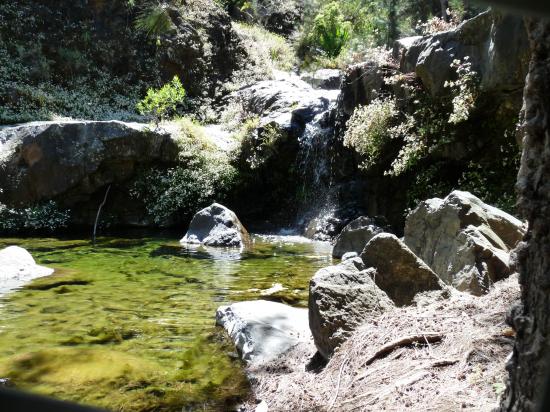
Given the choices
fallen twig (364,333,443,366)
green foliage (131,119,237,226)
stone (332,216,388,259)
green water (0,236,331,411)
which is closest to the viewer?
fallen twig (364,333,443,366)

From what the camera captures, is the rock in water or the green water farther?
the rock in water

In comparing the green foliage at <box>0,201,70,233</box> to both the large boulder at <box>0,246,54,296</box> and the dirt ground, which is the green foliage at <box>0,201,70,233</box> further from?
the dirt ground

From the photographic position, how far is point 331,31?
23906 millimetres

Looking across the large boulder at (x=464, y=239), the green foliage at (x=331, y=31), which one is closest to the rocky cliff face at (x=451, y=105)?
the large boulder at (x=464, y=239)

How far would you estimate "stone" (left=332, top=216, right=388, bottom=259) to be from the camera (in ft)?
32.3

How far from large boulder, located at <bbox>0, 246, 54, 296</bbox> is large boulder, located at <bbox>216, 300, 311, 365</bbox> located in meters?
3.48

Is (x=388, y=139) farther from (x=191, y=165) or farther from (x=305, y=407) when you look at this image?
(x=305, y=407)

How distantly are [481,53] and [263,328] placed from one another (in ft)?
21.8

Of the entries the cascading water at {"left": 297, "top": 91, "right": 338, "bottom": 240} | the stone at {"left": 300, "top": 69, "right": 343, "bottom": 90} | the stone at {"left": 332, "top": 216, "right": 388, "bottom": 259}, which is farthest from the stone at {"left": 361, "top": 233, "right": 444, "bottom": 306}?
the stone at {"left": 300, "top": 69, "right": 343, "bottom": 90}

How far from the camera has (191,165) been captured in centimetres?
1464

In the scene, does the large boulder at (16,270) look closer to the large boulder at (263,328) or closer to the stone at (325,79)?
the large boulder at (263,328)

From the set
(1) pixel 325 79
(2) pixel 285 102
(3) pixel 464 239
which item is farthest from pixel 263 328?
(1) pixel 325 79

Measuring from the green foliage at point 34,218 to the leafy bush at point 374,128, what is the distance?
7.76m

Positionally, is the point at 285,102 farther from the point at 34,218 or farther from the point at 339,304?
the point at 339,304
